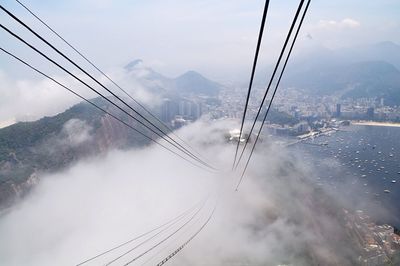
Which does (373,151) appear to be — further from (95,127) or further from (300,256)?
(95,127)

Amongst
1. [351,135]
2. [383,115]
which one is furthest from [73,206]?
[383,115]

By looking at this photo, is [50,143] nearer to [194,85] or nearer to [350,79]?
[194,85]

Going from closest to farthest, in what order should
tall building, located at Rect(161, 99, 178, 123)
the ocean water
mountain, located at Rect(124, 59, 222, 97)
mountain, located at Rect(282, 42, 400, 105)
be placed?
the ocean water
tall building, located at Rect(161, 99, 178, 123)
mountain, located at Rect(282, 42, 400, 105)
mountain, located at Rect(124, 59, 222, 97)

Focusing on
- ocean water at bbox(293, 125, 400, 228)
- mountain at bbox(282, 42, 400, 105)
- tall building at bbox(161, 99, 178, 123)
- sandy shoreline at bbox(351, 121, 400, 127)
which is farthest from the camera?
mountain at bbox(282, 42, 400, 105)

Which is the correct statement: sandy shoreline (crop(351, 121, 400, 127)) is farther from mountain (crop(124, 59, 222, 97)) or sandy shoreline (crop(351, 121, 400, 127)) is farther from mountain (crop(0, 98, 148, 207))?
mountain (crop(0, 98, 148, 207))

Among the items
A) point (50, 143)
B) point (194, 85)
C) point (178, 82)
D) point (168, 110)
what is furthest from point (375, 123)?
point (178, 82)

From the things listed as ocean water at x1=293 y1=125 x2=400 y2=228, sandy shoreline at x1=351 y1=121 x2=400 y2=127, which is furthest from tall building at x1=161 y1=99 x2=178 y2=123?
sandy shoreline at x1=351 y1=121 x2=400 y2=127

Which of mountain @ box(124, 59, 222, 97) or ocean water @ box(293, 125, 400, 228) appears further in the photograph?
mountain @ box(124, 59, 222, 97)

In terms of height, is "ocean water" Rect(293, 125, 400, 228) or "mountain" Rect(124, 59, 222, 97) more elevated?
"mountain" Rect(124, 59, 222, 97)
